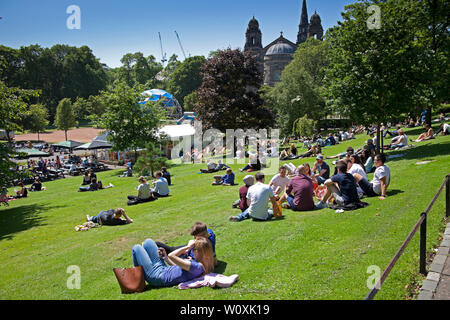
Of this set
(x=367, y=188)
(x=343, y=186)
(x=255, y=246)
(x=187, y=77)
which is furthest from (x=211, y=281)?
(x=187, y=77)

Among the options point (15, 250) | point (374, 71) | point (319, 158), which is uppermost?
point (374, 71)

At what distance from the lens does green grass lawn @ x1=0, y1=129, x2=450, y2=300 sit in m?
5.09

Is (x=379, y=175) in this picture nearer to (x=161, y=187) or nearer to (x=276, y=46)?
(x=161, y=187)

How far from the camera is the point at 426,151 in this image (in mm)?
15562

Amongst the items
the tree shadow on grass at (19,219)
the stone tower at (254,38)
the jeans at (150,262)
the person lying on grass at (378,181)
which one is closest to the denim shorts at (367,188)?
the person lying on grass at (378,181)

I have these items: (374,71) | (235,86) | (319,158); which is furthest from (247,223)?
(235,86)

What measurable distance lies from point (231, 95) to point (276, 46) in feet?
284

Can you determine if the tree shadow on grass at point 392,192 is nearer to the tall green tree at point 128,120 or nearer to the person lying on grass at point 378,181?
the person lying on grass at point 378,181

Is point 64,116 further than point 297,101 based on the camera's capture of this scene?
Yes

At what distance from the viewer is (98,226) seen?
10.8 meters

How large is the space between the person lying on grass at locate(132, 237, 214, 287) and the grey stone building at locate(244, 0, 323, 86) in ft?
303
